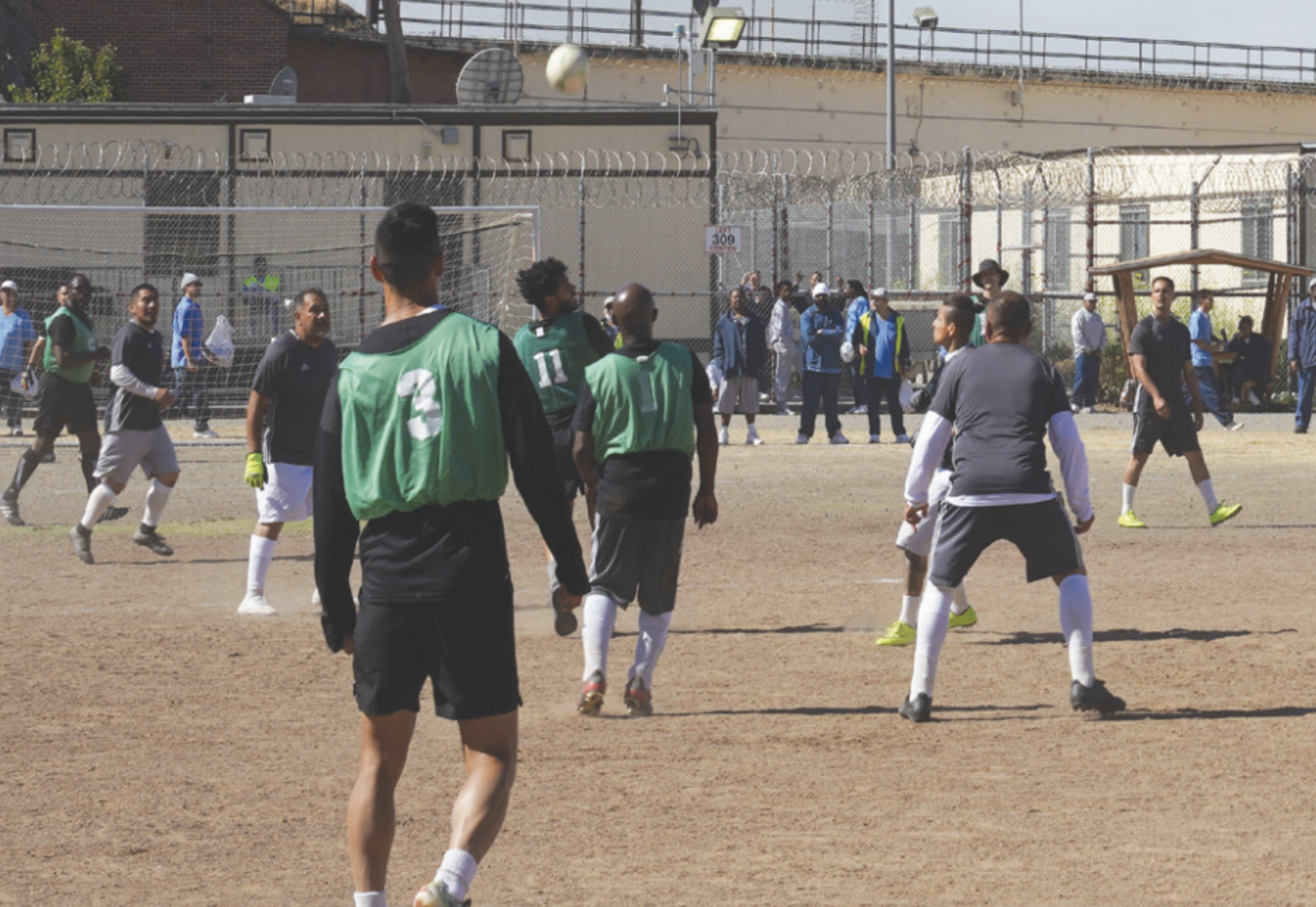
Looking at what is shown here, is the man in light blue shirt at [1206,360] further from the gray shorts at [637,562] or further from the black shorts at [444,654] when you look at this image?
the black shorts at [444,654]

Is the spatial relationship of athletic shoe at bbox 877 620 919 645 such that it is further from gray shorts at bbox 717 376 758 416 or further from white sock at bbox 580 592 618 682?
gray shorts at bbox 717 376 758 416

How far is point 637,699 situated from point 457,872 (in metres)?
3.28

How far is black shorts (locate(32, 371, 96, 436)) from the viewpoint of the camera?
14531 millimetres

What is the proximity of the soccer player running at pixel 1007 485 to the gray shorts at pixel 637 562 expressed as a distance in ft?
3.43

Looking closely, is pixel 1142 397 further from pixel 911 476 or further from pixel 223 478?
pixel 223 478

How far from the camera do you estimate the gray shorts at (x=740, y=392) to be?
72.6 feet

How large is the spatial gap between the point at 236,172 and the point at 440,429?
24.7 m

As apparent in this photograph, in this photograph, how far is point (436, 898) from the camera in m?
4.30

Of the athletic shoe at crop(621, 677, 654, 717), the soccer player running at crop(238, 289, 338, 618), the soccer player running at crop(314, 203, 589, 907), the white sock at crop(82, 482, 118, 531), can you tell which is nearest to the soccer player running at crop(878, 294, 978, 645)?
the athletic shoe at crop(621, 677, 654, 717)

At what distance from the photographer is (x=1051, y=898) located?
16.5 ft

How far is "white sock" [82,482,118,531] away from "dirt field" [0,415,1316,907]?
1.75 feet

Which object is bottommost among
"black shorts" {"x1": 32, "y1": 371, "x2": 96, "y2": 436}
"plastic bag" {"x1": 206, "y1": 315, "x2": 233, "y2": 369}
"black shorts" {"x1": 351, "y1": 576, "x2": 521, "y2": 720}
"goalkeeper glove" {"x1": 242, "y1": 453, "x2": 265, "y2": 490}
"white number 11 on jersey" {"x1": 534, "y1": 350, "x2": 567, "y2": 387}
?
"black shorts" {"x1": 351, "y1": 576, "x2": 521, "y2": 720}

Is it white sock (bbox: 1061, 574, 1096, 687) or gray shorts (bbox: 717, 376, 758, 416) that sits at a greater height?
gray shorts (bbox: 717, 376, 758, 416)

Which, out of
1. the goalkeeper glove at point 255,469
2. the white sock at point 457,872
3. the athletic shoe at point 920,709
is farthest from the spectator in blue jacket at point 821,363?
the white sock at point 457,872
